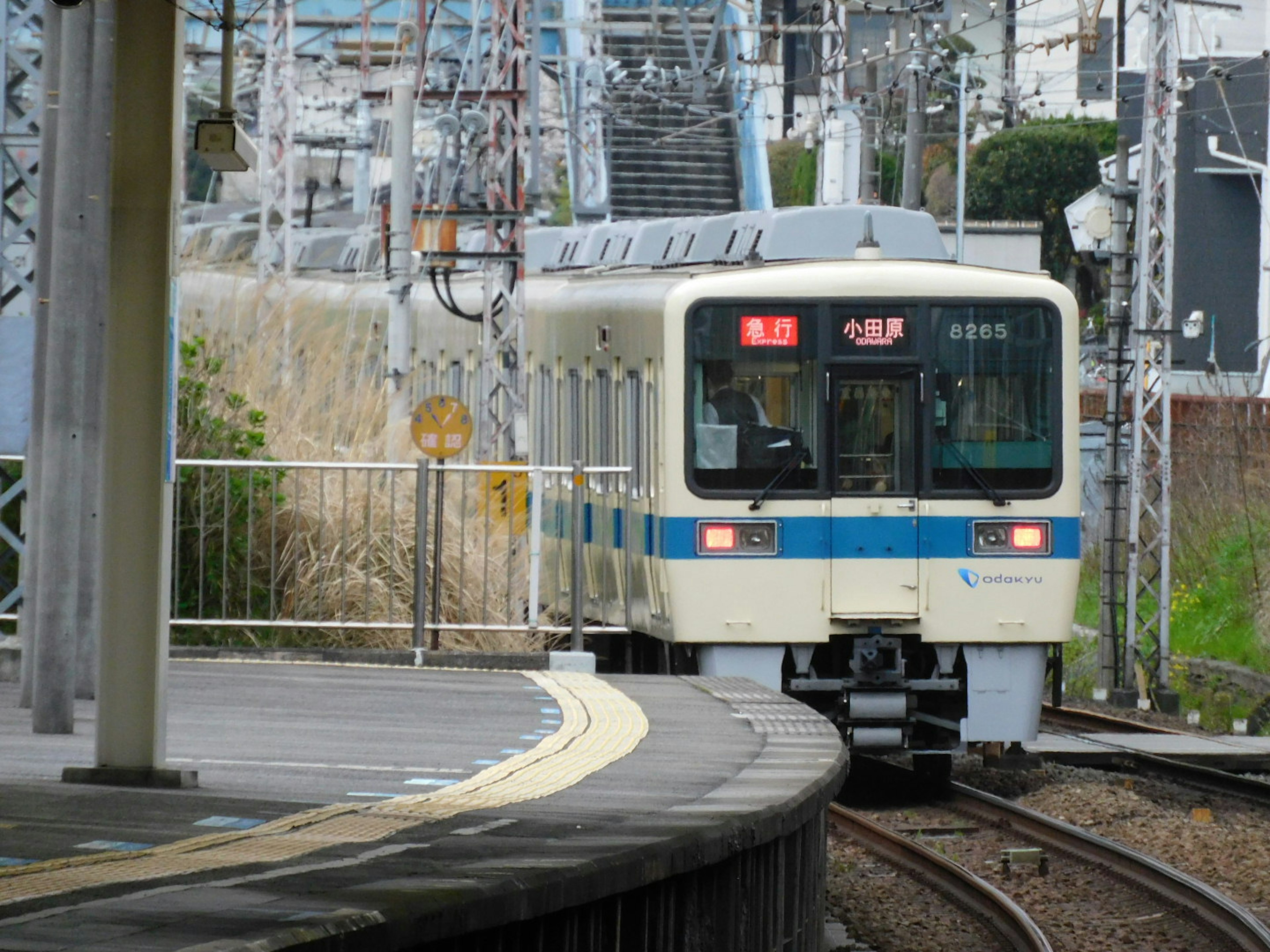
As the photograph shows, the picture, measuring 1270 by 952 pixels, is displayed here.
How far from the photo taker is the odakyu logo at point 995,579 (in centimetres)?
1270

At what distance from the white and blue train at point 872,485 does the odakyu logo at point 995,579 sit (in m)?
0.01

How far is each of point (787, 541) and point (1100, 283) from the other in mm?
35664

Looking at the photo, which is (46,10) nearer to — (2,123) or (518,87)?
(2,123)

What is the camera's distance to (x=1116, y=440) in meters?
20.8

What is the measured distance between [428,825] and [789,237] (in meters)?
8.34

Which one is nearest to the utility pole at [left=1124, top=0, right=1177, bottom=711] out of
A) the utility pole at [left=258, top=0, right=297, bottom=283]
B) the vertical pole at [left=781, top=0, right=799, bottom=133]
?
the utility pole at [left=258, top=0, right=297, bottom=283]

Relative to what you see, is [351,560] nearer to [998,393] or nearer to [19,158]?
[19,158]

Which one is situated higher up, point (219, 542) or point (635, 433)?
point (635, 433)

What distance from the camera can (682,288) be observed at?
12.7 metres

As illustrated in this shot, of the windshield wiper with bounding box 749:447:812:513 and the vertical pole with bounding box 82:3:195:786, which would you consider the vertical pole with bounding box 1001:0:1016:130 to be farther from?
the vertical pole with bounding box 82:3:195:786

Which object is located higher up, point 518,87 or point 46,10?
point 518,87

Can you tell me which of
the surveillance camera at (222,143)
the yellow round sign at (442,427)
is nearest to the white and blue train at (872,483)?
the yellow round sign at (442,427)

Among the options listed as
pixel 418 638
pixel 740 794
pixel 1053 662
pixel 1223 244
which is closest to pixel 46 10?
pixel 418 638

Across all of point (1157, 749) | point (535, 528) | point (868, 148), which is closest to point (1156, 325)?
point (868, 148)
